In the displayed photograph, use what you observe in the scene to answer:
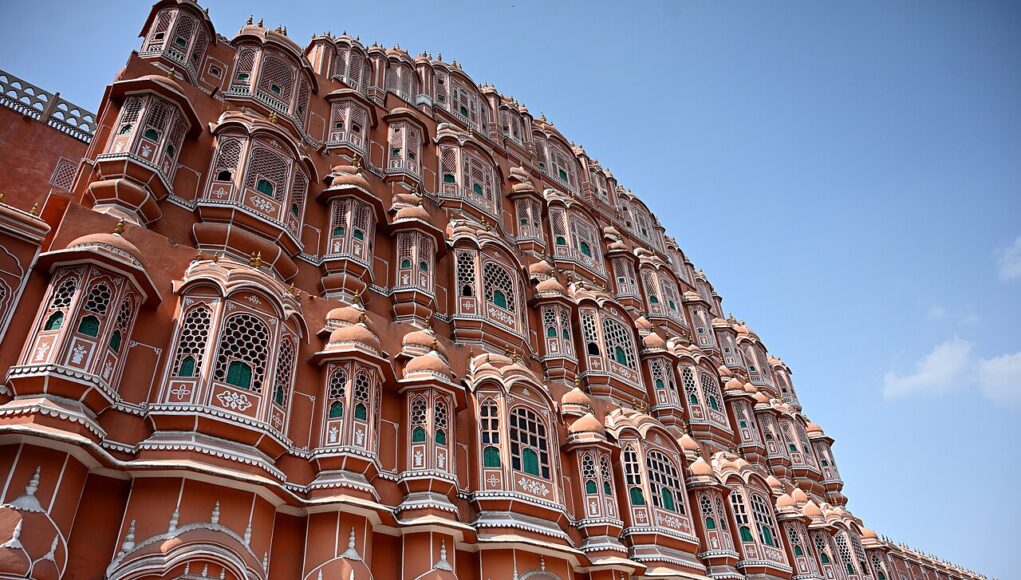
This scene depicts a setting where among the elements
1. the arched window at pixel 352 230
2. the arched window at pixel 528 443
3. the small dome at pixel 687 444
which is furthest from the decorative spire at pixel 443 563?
the small dome at pixel 687 444

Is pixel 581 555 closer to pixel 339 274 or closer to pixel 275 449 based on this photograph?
pixel 275 449

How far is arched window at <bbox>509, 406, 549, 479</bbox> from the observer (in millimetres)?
17062

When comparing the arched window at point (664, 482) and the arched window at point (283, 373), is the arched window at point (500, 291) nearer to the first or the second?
the arched window at point (664, 482)

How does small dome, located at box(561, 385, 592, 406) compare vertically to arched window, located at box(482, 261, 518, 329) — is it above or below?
below

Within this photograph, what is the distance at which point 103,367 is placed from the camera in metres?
11.4

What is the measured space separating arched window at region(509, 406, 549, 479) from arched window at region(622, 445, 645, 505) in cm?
348

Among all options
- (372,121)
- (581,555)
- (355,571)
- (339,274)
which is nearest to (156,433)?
(355,571)

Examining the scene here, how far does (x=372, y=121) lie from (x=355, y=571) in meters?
16.0

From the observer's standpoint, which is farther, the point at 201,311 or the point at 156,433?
the point at 201,311

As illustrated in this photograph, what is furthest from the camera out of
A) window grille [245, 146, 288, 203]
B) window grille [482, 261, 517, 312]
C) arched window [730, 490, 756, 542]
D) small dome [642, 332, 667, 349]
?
small dome [642, 332, 667, 349]

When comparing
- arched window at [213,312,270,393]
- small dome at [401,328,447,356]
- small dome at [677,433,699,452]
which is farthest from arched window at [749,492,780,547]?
arched window at [213,312,270,393]

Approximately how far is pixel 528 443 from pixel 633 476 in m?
4.25

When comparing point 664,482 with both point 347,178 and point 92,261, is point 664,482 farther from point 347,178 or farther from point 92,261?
point 92,261

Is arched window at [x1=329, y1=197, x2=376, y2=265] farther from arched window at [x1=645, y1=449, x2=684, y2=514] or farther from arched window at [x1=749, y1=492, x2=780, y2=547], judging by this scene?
arched window at [x1=749, y1=492, x2=780, y2=547]
